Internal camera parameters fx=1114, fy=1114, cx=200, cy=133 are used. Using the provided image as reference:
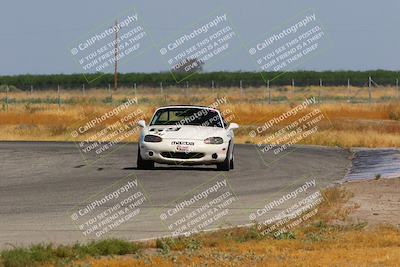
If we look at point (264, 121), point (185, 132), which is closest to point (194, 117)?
→ point (185, 132)

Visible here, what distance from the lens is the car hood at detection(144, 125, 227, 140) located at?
80.1 ft

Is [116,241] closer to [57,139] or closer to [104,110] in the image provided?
[57,139]

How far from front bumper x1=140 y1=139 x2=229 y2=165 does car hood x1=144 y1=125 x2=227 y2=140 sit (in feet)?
0.42

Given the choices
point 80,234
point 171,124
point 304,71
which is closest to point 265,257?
point 80,234

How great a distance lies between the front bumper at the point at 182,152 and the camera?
24.4 meters

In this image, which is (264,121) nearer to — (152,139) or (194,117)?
(194,117)

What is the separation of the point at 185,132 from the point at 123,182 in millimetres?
2308

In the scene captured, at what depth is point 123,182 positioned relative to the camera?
22.9 meters

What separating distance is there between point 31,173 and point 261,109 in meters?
36.1

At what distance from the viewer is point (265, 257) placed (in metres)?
12.1

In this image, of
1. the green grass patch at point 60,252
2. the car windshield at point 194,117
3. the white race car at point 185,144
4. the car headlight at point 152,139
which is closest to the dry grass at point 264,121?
the car windshield at point 194,117

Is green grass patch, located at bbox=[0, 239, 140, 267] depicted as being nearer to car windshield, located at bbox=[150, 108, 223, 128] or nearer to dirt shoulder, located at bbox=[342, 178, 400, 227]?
dirt shoulder, located at bbox=[342, 178, 400, 227]

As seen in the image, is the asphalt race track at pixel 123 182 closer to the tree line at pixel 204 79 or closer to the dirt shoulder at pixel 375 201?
the dirt shoulder at pixel 375 201

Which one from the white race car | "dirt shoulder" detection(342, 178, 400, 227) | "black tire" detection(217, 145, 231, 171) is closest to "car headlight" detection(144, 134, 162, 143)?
the white race car
